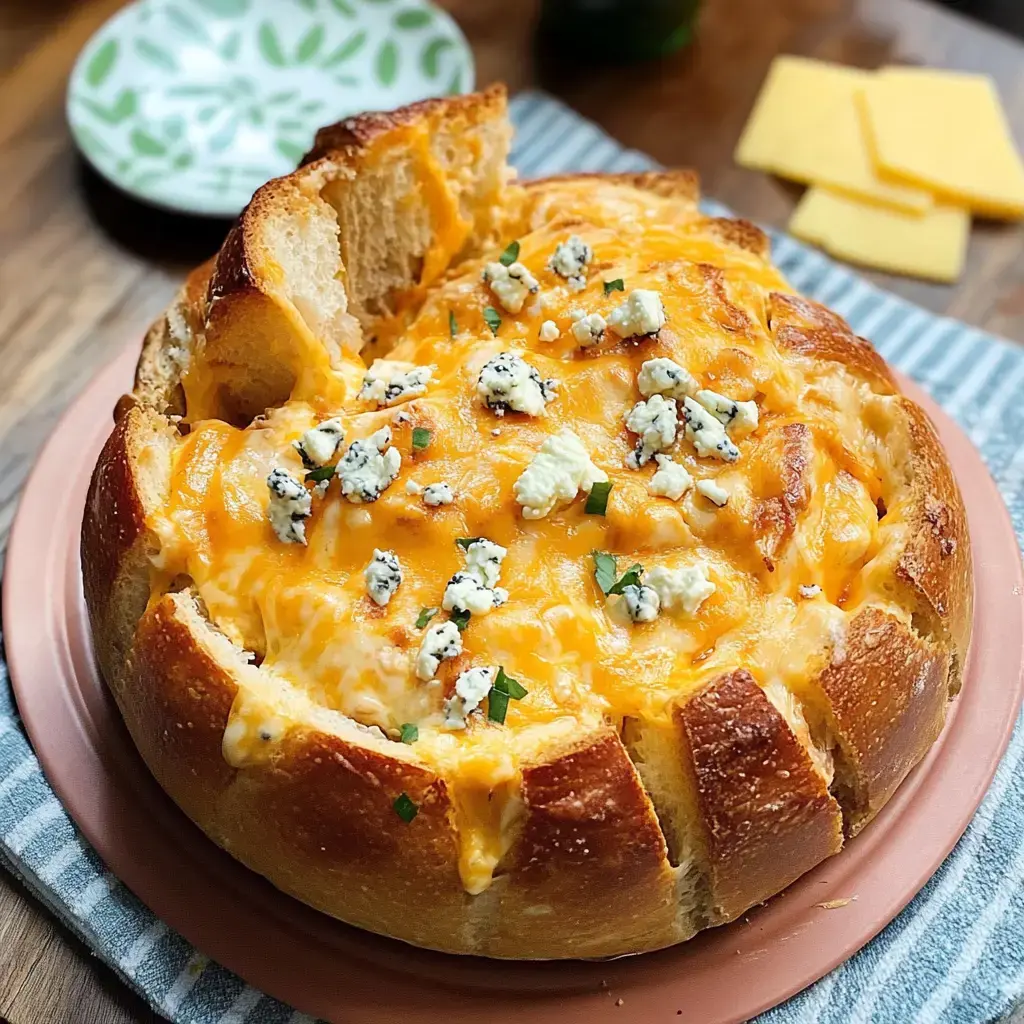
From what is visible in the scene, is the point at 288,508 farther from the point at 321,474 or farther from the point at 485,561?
the point at 485,561

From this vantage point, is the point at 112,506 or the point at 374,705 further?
the point at 112,506

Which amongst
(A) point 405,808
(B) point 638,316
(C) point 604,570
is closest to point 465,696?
(A) point 405,808

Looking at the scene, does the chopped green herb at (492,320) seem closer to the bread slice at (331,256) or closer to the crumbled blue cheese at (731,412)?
the bread slice at (331,256)

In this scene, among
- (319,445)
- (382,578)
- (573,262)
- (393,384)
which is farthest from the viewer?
(573,262)

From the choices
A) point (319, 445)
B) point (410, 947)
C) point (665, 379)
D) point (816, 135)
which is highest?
point (665, 379)

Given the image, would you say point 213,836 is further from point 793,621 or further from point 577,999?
point 793,621

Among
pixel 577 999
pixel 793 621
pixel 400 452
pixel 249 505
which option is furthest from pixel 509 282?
pixel 577 999
